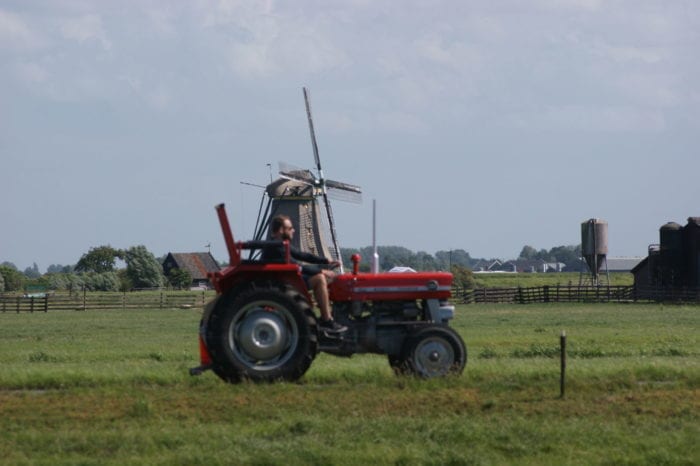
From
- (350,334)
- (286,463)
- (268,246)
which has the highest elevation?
(268,246)

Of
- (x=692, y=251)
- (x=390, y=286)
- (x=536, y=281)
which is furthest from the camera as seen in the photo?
(x=536, y=281)

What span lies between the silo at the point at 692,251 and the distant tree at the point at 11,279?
249 ft

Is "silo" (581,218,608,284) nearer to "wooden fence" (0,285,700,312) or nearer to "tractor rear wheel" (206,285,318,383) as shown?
"wooden fence" (0,285,700,312)

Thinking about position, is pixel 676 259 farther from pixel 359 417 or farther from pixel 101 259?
pixel 101 259

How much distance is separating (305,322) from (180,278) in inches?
4626

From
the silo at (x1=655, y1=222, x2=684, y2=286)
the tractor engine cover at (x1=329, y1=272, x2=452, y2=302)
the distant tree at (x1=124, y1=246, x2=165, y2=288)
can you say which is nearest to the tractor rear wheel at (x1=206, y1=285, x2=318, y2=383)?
the tractor engine cover at (x1=329, y1=272, x2=452, y2=302)

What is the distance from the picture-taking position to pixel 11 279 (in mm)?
129250

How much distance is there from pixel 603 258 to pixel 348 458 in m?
77.4

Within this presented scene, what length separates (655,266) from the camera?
7506cm

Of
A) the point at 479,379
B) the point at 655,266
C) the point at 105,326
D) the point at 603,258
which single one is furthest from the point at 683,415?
the point at 603,258

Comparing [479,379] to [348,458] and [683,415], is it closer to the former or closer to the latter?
[683,415]

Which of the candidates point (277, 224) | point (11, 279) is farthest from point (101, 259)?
point (277, 224)

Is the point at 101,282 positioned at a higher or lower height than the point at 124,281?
lower

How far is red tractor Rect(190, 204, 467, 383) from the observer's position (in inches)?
547
